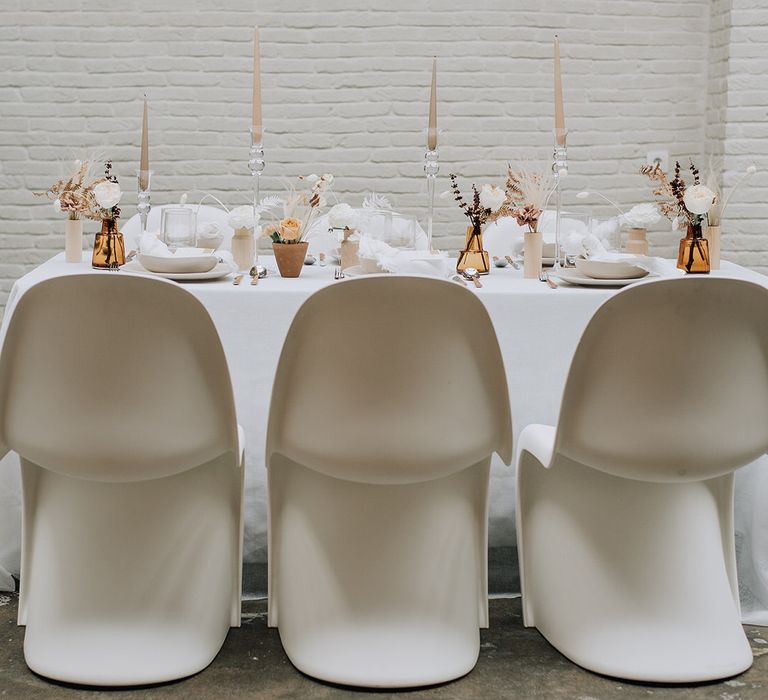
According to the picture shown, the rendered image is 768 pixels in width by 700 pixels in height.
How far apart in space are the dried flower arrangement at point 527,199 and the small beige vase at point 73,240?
3.55 ft

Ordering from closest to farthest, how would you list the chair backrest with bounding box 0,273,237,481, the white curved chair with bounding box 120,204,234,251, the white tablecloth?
the chair backrest with bounding box 0,273,237,481
the white tablecloth
the white curved chair with bounding box 120,204,234,251

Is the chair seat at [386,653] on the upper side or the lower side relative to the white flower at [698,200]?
lower

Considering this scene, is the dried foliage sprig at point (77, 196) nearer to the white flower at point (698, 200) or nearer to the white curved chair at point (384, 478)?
the white curved chair at point (384, 478)

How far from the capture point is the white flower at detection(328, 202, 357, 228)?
8.26 feet

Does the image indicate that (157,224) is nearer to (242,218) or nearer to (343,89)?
Answer: (242,218)

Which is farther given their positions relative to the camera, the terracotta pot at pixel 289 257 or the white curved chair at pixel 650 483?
the terracotta pot at pixel 289 257

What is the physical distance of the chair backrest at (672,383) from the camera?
5.58 feet

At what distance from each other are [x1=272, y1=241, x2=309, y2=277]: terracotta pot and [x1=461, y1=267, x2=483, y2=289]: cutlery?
380 millimetres

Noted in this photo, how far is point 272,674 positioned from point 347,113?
3.05 metres

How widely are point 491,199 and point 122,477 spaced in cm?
115

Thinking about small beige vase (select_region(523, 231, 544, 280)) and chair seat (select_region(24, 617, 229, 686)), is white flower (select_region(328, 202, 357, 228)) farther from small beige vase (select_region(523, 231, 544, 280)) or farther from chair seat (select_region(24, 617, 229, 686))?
chair seat (select_region(24, 617, 229, 686))

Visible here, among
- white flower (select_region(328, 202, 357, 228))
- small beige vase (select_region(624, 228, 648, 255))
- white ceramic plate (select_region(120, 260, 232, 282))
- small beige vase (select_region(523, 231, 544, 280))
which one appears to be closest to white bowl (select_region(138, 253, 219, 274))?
Result: white ceramic plate (select_region(120, 260, 232, 282))

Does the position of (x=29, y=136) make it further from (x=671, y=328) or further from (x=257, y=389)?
(x=671, y=328)

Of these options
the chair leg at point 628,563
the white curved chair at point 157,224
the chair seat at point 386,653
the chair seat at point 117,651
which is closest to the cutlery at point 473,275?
the chair leg at point 628,563
